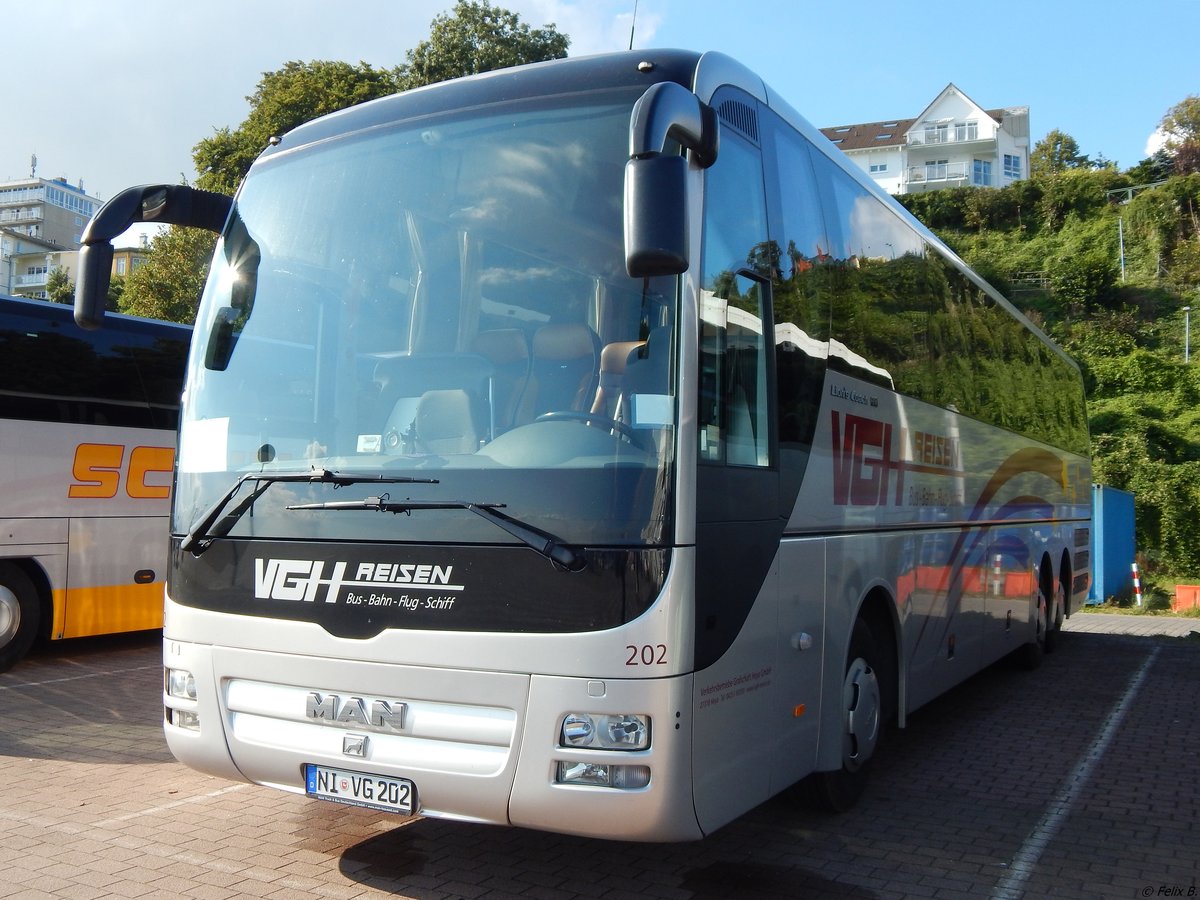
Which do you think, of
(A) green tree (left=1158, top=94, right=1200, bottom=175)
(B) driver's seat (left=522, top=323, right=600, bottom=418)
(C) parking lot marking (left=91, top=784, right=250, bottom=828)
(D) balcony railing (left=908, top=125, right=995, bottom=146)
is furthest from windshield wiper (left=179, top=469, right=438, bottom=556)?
(D) balcony railing (left=908, top=125, right=995, bottom=146)

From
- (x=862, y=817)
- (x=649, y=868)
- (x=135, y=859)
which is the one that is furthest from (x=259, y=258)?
(x=862, y=817)

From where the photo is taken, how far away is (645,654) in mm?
4070

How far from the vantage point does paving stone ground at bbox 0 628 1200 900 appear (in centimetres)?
498

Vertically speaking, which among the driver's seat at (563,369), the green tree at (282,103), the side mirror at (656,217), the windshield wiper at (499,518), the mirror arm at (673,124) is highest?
the green tree at (282,103)

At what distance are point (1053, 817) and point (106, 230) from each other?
19.0ft

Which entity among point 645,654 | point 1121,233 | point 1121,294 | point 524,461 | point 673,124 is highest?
point 1121,233

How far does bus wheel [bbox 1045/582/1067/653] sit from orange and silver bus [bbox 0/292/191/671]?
9.37 metres

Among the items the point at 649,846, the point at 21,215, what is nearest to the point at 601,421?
the point at 649,846

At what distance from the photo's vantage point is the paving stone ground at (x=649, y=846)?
498 cm

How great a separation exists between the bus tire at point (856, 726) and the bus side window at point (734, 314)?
68.4 inches

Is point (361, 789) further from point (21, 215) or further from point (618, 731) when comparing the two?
point (21, 215)

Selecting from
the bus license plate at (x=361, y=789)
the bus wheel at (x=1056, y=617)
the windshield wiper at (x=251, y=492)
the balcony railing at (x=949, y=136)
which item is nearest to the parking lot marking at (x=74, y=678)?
the windshield wiper at (x=251, y=492)

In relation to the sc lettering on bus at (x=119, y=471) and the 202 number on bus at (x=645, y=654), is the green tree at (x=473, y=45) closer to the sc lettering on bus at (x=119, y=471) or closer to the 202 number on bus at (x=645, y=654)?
the sc lettering on bus at (x=119, y=471)

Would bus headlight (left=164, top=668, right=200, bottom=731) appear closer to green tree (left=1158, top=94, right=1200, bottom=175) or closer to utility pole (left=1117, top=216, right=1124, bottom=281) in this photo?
utility pole (left=1117, top=216, right=1124, bottom=281)
